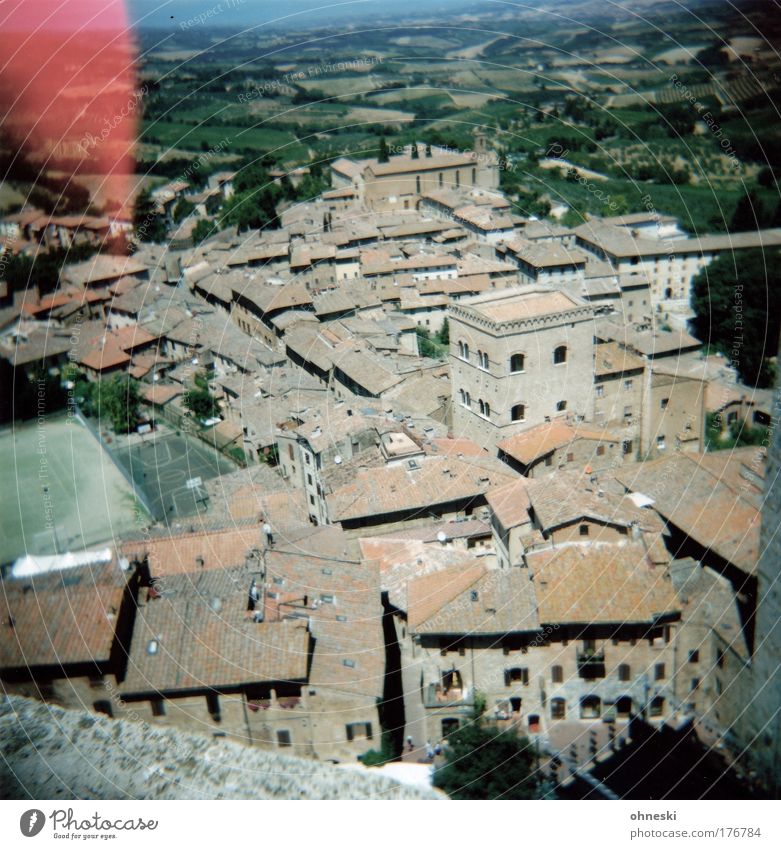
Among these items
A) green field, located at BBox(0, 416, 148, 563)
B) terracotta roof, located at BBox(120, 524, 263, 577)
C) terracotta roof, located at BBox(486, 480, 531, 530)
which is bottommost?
green field, located at BBox(0, 416, 148, 563)

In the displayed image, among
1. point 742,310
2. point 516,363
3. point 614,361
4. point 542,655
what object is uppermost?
point 742,310

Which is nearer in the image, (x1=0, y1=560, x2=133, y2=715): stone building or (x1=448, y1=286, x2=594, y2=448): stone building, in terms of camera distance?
(x1=0, y1=560, x2=133, y2=715): stone building

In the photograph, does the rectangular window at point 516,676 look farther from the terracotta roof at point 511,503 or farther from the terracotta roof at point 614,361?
the terracotta roof at point 614,361

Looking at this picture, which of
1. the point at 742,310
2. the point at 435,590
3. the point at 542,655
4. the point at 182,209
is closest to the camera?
the point at 542,655

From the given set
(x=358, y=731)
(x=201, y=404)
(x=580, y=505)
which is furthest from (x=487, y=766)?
(x=201, y=404)

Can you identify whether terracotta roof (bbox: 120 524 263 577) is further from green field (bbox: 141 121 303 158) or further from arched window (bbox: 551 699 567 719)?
green field (bbox: 141 121 303 158)

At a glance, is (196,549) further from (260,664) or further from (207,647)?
(260,664)

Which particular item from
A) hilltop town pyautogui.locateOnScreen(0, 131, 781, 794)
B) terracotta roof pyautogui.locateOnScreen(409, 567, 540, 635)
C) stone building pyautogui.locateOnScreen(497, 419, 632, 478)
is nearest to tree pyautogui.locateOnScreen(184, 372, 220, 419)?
hilltop town pyautogui.locateOnScreen(0, 131, 781, 794)
